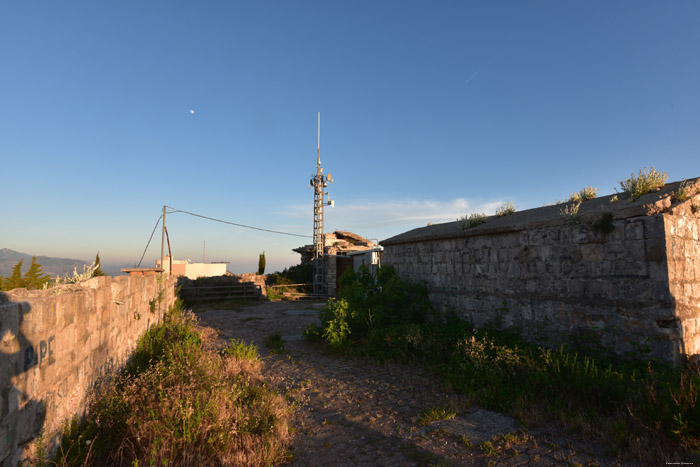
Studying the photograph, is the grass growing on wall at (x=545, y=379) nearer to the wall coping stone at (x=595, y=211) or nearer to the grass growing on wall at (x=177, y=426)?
the wall coping stone at (x=595, y=211)

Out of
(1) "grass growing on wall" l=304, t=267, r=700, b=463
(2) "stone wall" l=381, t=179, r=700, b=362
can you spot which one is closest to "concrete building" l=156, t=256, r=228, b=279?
(1) "grass growing on wall" l=304, t=267, r=700, b=463

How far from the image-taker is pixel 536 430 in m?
3.96

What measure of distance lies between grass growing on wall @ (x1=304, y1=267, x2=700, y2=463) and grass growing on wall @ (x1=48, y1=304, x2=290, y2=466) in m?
2.90

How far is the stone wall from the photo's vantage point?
184 inches

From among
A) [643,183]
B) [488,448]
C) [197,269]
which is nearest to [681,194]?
[643,183]

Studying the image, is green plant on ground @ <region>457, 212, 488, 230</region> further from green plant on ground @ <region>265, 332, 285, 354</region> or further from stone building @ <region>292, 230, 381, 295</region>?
stone building @ <region>292, 230, 381, 295</region>

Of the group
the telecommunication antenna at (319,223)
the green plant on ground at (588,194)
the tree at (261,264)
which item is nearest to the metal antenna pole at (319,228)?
the telecommunication antenna at (319,223)

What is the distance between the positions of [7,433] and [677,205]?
761cm

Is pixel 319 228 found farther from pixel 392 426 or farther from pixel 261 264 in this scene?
pixel 392 426

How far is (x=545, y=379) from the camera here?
4691 mm

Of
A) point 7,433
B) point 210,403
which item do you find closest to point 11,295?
point 7,433

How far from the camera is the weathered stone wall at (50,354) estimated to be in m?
2.35

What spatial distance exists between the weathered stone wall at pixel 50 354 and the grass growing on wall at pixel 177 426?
0.27 metres

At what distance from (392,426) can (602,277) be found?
12.6 ft
